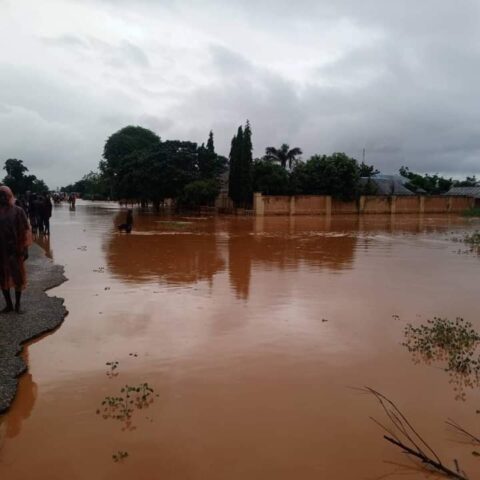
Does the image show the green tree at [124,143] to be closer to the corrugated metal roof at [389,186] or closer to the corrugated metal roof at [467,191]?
the corrugated metal roof at [389,186]

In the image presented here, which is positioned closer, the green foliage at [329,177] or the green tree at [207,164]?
the green tree at [207,164]

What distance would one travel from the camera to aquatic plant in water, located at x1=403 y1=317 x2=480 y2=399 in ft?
18.7

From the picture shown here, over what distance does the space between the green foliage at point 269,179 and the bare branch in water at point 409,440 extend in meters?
39.3

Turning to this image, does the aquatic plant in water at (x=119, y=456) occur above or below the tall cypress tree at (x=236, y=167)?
below

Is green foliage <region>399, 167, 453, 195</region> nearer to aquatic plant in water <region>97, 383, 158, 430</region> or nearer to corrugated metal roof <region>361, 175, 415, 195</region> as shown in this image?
corrugated metal roof <region>361, 175, 415, 195</region>

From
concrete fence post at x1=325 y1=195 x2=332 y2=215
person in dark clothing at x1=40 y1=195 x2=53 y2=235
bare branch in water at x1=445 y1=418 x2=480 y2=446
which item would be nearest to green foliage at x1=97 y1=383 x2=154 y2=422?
bare branch in water at x1=445 y1=418 x2=480 y2=446

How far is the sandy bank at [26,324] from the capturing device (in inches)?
210

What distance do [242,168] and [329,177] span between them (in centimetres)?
895

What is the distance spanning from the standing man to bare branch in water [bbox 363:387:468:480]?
5375mm

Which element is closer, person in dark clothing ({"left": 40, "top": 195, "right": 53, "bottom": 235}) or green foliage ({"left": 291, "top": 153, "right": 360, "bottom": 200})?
person in dark clothing ({"left": 40, "top": 195, "right": 53, "bottom": 235})

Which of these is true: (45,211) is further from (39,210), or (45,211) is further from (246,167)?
(246,167)

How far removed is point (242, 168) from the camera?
137ft

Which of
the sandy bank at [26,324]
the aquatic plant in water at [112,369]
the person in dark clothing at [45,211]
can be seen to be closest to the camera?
the sandy bank at [26,324]

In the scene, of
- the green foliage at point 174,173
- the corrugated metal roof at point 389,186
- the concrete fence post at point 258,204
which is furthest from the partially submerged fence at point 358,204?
the green foliage at point 174,173
